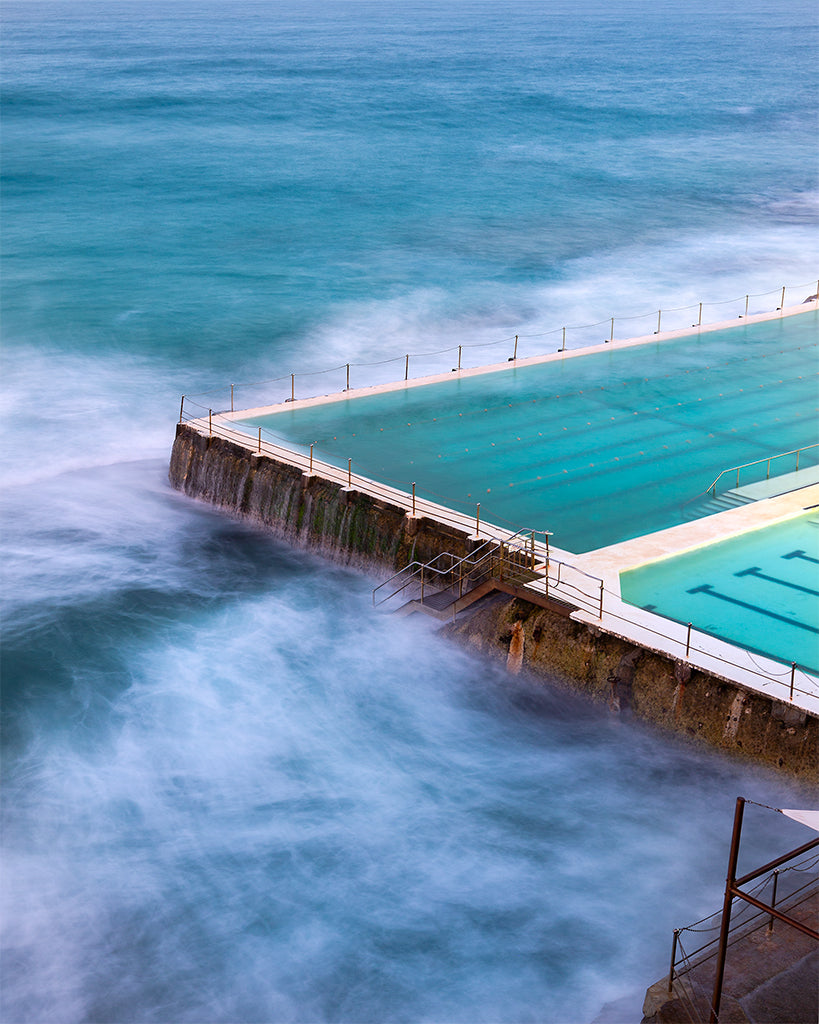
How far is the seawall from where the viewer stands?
10500 millimetres

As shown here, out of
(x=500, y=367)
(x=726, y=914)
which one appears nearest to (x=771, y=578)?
(x=726, y=914)

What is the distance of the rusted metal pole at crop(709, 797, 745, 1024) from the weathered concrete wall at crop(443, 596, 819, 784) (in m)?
2.96

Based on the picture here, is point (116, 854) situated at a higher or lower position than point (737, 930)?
lower

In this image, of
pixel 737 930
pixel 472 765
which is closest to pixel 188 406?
pixel 472 765

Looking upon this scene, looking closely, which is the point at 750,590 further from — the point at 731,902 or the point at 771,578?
the point at 731,902

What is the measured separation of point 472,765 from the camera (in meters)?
11.5

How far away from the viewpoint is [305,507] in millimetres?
15250

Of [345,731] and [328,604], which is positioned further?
[328,604]

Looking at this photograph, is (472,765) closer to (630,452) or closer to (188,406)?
(630,452)

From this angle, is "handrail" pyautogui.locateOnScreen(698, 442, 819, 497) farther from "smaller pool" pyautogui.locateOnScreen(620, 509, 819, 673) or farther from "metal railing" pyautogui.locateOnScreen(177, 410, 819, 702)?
"metal railing" pyautogui.locateOnScreen(177, 410, 819, 702)

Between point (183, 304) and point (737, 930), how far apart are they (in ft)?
76.1

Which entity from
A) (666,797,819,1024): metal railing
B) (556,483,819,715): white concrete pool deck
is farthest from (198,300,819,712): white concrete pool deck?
(666,797,819,1024): metal railing

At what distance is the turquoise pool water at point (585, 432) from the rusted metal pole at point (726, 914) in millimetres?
6247

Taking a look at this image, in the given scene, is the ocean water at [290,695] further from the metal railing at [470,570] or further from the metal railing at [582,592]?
the metal railing at [582,592]
